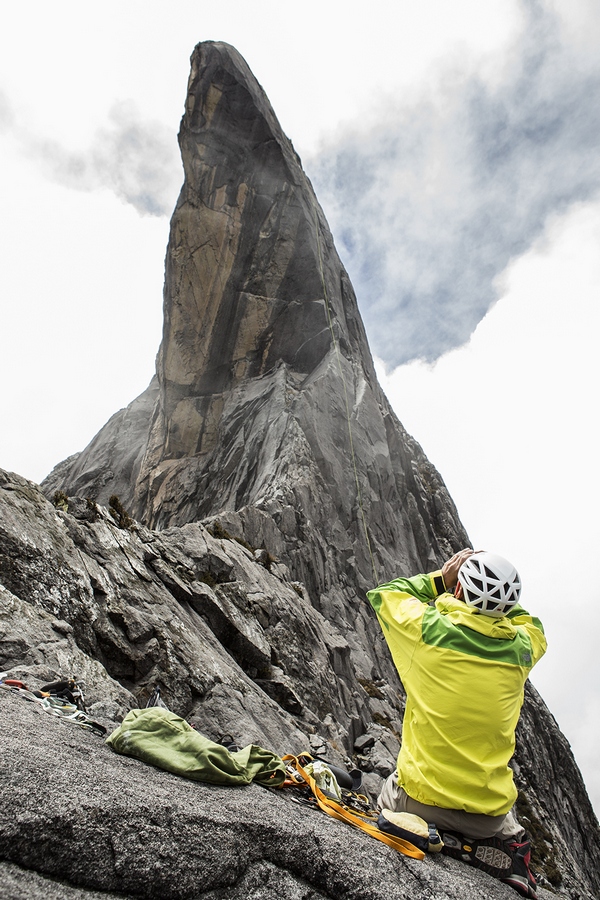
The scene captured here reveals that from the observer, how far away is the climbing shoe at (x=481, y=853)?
13.8 feet

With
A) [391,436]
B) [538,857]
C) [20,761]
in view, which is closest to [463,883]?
[20,761]

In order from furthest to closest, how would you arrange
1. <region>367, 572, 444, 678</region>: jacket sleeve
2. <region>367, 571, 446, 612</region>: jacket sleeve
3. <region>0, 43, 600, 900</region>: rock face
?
<region>367, 571, 446, 612</region>: jacket sleeve → <region>367, 572, 444, 678</region>: jacket sleeve → <region>0, 43, 600, 900</region>: rock face

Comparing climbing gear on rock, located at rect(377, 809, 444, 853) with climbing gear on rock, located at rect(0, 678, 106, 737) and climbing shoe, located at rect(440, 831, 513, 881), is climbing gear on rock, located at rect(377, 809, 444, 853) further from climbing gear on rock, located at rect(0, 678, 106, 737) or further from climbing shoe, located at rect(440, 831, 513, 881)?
climbing gear on rock, located at rect(0, 678, 106, 737)

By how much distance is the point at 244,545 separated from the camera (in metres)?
21.0

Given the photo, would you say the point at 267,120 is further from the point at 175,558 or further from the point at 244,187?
the point at 175,558

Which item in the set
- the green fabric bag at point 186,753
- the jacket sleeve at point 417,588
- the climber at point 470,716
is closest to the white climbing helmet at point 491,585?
the climber at point 470,716

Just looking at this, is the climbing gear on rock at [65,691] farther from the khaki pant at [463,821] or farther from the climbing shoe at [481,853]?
the climbing shoe at [481,853]

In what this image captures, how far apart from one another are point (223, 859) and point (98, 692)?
5.52 meters

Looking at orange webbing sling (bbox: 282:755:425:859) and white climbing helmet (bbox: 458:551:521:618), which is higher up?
white climbing helmet (bbox: 458:551:521:618)

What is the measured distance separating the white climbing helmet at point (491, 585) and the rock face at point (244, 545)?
1884 mm

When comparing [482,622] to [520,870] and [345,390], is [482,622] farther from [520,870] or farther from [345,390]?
Result: [345,390]

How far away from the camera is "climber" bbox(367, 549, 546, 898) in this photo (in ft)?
13.5

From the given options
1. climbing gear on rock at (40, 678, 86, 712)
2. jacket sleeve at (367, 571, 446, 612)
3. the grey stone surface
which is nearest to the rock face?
the grey stone surface

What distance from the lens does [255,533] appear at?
78.3 ft
